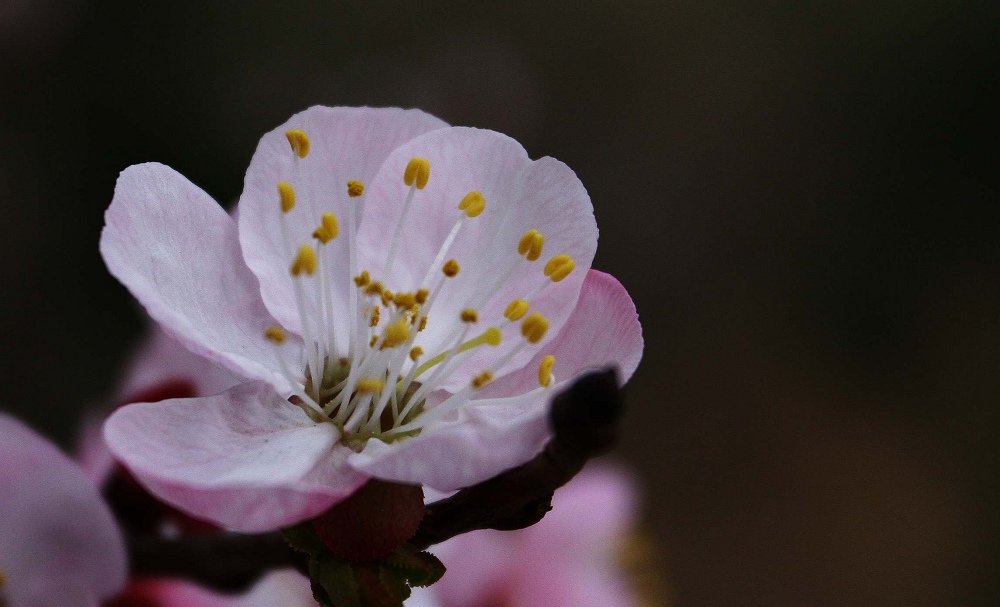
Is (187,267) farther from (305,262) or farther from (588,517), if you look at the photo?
(588,517)

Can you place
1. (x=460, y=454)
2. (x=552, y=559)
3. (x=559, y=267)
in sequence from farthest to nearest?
(x=552, y=559), (x=559, y=267), (x=460, y=454)

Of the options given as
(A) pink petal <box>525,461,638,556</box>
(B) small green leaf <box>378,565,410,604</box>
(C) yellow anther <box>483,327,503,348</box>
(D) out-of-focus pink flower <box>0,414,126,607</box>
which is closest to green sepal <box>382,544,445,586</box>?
(B) small green leaf <box>378,565,410,604</box>

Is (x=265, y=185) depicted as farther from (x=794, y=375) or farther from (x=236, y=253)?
(x=794, y=375)

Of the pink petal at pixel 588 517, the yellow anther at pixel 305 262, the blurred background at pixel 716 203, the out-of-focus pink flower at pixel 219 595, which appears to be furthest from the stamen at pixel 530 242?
the blurred background at pixel 716 203

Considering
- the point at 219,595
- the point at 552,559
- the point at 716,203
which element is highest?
the point at 219,595

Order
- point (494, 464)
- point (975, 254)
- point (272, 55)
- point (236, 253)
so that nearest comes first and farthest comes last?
point (494, 464), point (236, 253), point (272, 55), point (975, 254)

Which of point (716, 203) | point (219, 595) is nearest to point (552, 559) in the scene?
point (219, 595)

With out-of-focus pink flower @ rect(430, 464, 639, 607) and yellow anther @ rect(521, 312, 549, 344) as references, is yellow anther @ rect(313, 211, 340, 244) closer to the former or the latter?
yellow anther @ rect(521, 312, 549, 344)

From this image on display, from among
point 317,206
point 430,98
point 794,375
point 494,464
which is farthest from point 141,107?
point 494,464

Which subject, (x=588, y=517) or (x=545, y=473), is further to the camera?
(x=588, y=517)
